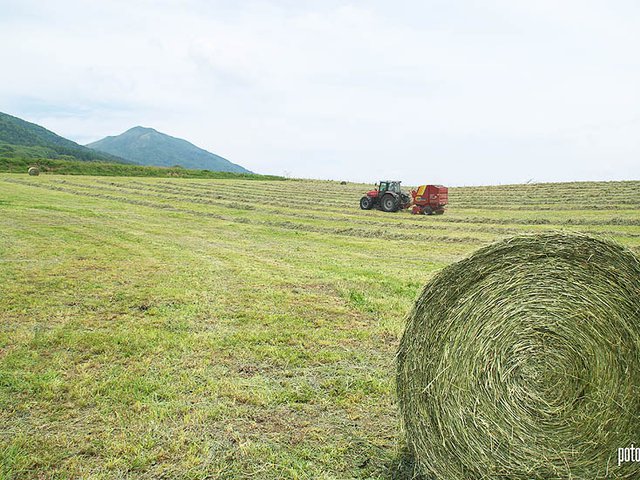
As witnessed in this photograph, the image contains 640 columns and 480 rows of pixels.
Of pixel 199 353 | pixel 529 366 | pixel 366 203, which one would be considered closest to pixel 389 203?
pixel 366 203

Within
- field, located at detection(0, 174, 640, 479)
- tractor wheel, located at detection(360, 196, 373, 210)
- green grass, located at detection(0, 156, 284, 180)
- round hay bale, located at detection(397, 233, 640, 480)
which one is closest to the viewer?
round hay bale, located at detection(397, 233, 640, 480)

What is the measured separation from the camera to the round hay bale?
11.4 ft

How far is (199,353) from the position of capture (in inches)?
240

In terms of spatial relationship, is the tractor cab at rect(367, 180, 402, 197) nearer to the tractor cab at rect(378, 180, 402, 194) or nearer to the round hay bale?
the tractor cab at rect(378, 180, 402, 194)

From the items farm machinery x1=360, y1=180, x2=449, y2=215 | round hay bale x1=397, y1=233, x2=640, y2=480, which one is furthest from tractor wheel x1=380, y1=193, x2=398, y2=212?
round hay bale x1=397, y1=233, x2=640, y2=480

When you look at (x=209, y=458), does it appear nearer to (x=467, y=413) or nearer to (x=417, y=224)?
(x=467, y=413)

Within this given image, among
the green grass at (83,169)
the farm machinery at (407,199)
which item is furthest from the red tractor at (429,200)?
the green grass at (83,169)

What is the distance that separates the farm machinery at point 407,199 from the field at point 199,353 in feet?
28.7

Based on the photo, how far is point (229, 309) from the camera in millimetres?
8008

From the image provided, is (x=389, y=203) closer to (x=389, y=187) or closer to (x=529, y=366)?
(x=389, y=187)

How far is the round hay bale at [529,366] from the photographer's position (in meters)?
Result: 3.46

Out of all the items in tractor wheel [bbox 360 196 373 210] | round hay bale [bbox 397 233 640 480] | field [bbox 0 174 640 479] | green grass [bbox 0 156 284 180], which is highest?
green grass [bbox 0 156 284 180]

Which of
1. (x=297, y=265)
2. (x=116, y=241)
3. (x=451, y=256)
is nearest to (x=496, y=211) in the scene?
(x=451, y=256)

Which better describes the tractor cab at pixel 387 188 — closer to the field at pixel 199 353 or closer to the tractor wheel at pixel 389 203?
the tractor wheel at pixel 389 203
